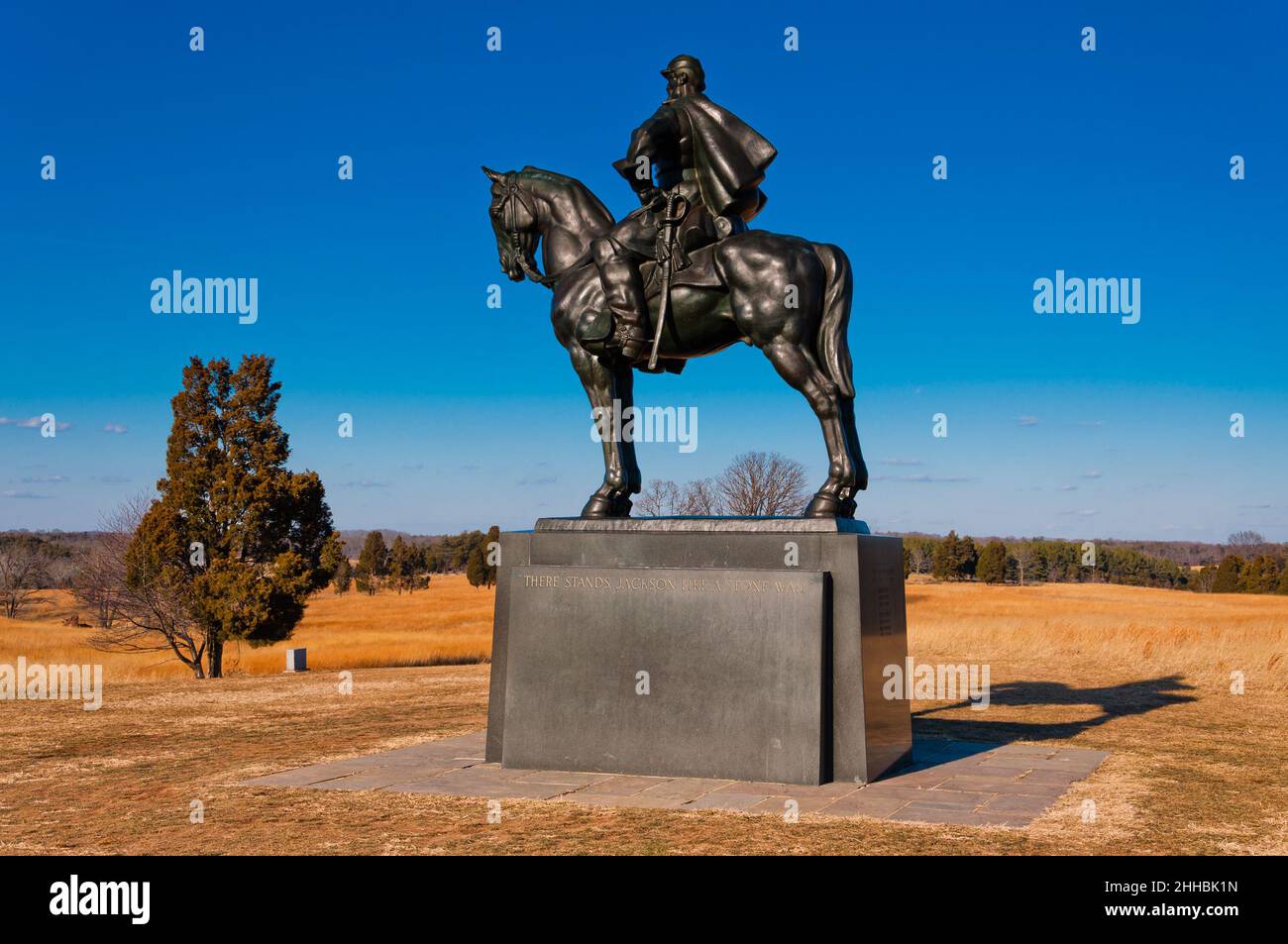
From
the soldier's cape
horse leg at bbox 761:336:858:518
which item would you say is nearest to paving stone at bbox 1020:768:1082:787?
horse leg at bbox 761:336:858:518

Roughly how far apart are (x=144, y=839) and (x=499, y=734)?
3.31m

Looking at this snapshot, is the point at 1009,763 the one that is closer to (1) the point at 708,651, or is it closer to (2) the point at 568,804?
(1) the point at 708,651

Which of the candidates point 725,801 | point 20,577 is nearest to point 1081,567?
point 20,577

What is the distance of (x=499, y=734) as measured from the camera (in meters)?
9.64

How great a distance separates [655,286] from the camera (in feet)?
30.8

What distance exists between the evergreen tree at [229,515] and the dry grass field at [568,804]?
175 centimetres

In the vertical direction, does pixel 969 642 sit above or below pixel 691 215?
below

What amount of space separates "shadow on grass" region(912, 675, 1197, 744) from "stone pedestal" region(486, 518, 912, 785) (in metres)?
2.79

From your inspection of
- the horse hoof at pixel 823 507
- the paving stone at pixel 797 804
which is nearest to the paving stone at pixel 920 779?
the paving stone at pixel 797 804

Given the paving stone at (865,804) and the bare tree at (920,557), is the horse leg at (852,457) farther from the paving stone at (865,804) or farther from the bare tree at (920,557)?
the bare tree at (920,557)

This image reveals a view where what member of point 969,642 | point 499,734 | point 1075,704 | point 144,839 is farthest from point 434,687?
point 969,642

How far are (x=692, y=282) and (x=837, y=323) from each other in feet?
3.95

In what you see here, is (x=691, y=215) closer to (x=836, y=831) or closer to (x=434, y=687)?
(x=836, y=831)

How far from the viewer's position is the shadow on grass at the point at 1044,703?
11.8 meters
